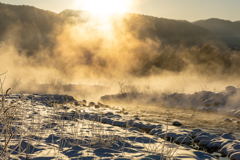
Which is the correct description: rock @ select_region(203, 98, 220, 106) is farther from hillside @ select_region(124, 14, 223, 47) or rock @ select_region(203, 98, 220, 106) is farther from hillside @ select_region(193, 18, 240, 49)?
hillside @ select_region(193, 18, 240, 49)

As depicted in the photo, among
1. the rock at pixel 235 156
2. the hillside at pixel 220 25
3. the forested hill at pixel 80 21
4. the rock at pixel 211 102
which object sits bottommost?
the rock at pixel 235 156

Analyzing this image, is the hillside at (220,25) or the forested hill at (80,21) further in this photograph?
the hillside at (220,25)

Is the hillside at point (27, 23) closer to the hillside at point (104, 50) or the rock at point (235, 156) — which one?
the hillside at point (104, 50)

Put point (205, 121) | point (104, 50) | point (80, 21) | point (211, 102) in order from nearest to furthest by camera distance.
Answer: point (205, 121), point (211, 102), point (104, 50), point (80, 21)

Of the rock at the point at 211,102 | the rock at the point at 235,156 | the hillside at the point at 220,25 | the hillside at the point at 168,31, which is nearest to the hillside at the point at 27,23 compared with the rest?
the hillside at the point at 168,31

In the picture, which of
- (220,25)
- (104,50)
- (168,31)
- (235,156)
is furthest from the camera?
(220,25)

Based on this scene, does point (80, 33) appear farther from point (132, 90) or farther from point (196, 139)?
point (196, 139)

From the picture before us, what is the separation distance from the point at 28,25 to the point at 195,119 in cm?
6817

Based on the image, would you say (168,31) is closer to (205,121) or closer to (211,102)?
(211,102)

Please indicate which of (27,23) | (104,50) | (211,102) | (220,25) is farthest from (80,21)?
(220,25)

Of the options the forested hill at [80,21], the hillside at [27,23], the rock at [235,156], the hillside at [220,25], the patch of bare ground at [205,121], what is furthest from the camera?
the hillside at [220,25]

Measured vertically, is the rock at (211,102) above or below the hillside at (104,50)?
below

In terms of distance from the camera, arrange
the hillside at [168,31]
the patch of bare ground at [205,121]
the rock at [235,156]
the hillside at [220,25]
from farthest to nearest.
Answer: the hillside at [220,25]
the hillside at [168,31]
the patch of bare ground at [205,121]
the rock at [235,156]

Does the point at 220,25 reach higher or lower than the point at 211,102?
higher
